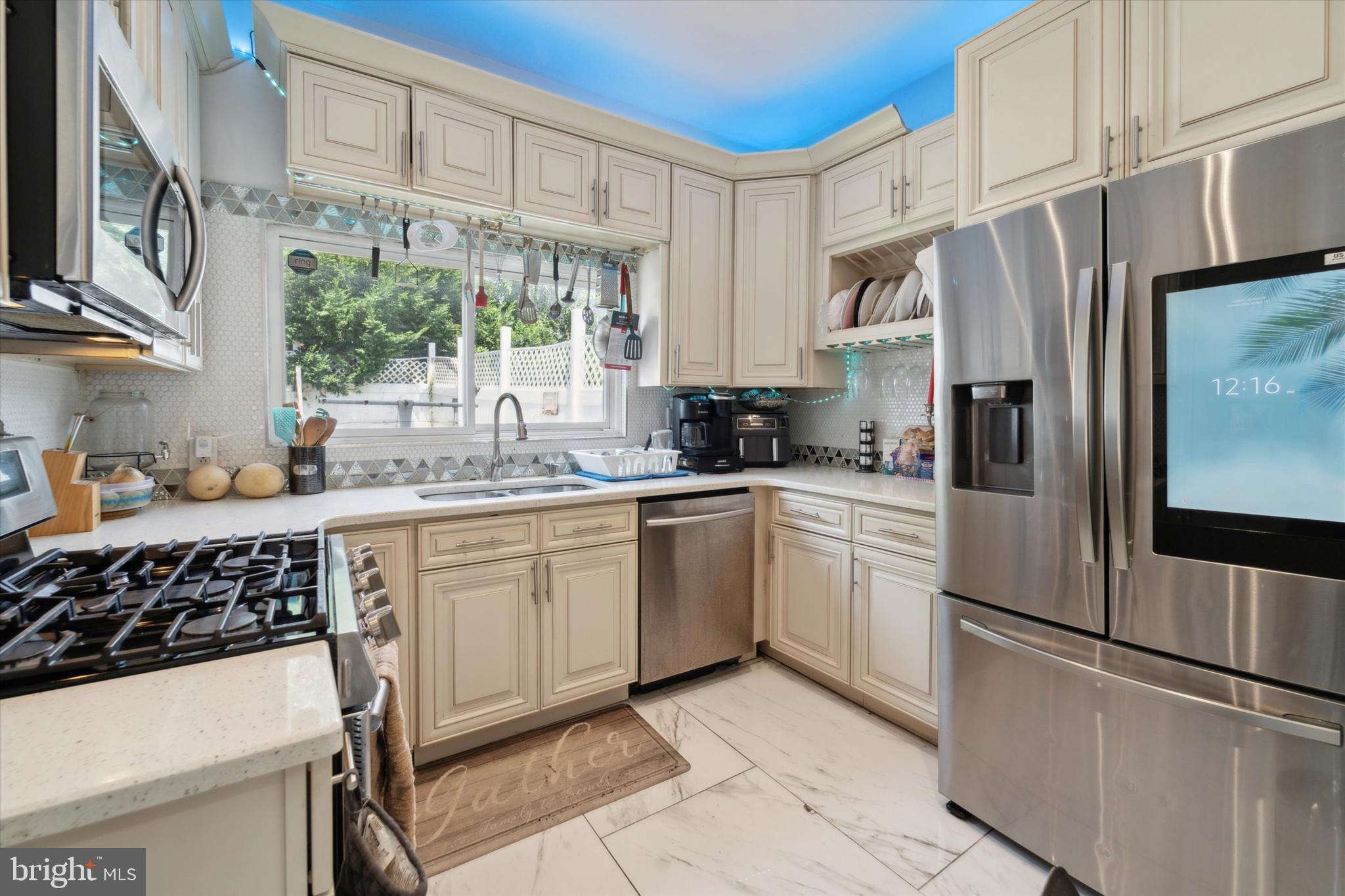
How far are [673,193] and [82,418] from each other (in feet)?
7.59

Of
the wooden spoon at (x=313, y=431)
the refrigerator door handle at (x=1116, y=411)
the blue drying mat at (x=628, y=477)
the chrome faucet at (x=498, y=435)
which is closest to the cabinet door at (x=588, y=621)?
the blue drying mat at (x=628, y=477)

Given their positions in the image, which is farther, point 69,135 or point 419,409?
point 419,409

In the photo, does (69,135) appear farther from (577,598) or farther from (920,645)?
(920,645)

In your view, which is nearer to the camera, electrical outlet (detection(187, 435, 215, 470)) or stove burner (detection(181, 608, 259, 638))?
stove burner (detection(181, 608, 259, 638))

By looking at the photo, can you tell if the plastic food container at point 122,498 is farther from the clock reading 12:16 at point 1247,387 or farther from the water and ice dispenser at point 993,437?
the clock reading 12:16 at point 1247,387

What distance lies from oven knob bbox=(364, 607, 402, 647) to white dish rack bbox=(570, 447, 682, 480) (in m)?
1.49

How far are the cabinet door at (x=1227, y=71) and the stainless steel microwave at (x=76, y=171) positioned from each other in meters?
2.01

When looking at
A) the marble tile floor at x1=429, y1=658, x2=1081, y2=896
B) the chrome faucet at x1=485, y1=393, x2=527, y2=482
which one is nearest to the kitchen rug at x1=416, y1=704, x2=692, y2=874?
the marble tile floor at x1=429, y1=658, x2=1081, y2=896

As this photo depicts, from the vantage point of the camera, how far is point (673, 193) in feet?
9.01

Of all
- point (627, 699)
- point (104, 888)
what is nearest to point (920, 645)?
point (627, 699)

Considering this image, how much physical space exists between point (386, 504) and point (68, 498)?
740mm

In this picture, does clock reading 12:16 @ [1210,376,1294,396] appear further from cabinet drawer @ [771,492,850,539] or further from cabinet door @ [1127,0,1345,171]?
cabinet drawer @ [771,492,850,539]

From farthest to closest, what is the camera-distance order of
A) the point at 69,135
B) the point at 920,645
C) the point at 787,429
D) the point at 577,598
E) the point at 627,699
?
the point at 787,429 → the point at 627,699 → the point at 577,598 → the point at 920,645 → the point at 69,135

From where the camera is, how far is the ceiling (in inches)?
82.7
